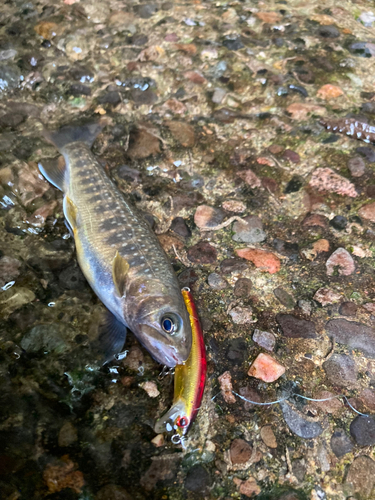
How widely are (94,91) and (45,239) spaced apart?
2650 mm

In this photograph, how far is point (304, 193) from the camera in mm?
4586

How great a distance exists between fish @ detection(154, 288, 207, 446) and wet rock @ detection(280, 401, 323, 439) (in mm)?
745

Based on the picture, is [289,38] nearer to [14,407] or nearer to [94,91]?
[94,91]

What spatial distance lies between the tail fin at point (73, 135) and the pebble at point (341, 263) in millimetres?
3266

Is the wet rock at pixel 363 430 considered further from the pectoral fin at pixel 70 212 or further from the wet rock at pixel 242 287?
the pectoral fin at pixel 70 212

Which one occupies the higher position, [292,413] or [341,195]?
[341,195]

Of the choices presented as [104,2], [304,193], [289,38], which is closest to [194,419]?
[304,193]

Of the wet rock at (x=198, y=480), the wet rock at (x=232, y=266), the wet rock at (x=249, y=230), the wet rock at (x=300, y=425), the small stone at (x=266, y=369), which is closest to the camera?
the wet rock at (x=198, y=480)

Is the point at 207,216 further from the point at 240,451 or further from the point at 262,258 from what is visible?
the point at 240,451

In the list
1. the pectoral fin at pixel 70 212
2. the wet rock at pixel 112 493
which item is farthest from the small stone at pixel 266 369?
the pectoral fin at pixel 70 212

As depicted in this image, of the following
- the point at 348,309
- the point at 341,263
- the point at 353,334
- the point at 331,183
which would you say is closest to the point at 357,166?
the point at 331,183

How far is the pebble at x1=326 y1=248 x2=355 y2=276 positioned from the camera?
3.93 meters

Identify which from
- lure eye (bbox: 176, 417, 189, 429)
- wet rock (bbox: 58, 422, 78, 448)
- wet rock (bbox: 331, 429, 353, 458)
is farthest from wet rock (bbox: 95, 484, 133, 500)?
wet rock (bbox: 331, 429, 353, 458)

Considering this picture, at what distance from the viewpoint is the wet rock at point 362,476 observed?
280 centimetres
